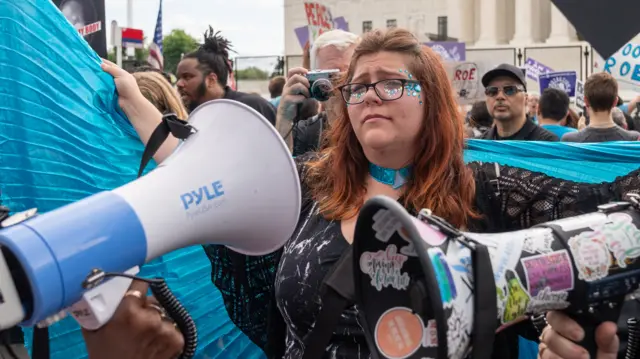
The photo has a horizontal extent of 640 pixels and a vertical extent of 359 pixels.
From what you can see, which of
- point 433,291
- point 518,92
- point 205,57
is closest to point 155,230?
point 433,291

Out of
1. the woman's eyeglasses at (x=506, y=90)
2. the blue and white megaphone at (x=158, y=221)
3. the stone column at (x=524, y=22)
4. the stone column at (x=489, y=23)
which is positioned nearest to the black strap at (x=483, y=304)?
the blue and white megaphone at (x=158, y=221)

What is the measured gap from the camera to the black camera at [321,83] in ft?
9.81

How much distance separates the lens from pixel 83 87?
2.34m

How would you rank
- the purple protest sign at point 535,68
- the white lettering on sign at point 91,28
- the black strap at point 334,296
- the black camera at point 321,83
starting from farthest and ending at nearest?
the purple protest sign at point 535,68 < the white lettering on sign at point 91,28 < the black camera at point 321,83 < the black strap at point 334,296

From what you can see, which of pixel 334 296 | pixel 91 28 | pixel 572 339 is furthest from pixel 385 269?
pixel 91 28

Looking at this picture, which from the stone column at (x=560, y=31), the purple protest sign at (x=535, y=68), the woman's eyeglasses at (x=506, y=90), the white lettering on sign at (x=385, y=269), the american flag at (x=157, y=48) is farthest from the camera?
the stone column at (x=560, y=31)

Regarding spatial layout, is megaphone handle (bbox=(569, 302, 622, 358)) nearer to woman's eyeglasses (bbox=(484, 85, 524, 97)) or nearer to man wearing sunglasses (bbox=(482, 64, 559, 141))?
man wearing sunglasses (bbox=(482, 64, 559, 141))

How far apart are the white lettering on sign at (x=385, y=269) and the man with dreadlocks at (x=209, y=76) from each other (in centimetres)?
305

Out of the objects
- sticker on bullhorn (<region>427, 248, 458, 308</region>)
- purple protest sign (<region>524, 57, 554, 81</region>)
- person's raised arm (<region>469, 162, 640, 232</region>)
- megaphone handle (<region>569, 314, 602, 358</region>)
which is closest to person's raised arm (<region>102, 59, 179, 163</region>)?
person's raised arm (<region>469, 162, 640, 232</region>)

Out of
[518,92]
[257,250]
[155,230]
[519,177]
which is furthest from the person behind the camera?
[518,92]

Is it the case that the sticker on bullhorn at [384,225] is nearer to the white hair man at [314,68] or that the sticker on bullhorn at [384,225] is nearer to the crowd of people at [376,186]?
the crowd of people at [376,186]

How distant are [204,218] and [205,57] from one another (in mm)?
3101

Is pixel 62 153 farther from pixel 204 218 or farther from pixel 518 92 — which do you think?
pixel 518 92

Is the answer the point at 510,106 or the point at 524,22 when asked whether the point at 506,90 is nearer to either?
the point at 510,106
